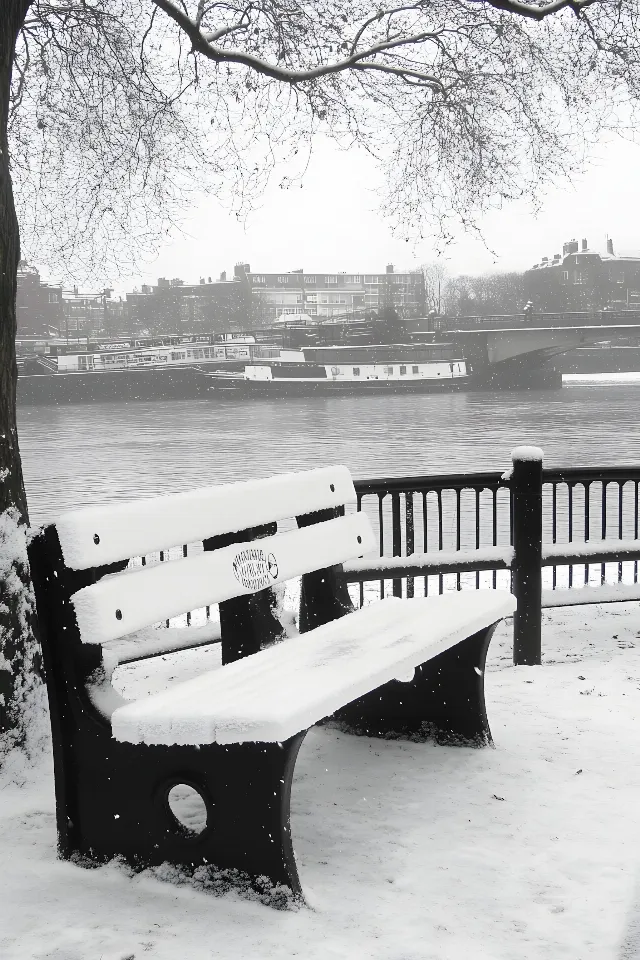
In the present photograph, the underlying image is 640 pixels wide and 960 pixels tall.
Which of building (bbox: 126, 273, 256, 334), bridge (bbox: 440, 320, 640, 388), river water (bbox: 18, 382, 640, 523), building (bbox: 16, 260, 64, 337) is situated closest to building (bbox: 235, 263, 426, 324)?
building (bbox: 126, 273, 256, 334)

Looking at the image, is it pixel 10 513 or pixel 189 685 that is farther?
pixel 10 513

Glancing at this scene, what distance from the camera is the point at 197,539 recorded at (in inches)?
99.8

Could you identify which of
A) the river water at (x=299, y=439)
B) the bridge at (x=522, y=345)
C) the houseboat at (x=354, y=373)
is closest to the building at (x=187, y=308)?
the houseboat at (x=354, y=373)

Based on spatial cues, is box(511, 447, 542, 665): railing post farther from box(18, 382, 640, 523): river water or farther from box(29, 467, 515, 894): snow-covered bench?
box(18, 382, 640, 523): river water

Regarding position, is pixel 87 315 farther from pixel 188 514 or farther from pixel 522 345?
pixel 188 514

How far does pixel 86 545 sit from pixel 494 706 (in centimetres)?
196

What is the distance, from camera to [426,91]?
7043 millimetres

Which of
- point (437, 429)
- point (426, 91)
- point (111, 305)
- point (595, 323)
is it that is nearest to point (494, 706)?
point (426, 91)

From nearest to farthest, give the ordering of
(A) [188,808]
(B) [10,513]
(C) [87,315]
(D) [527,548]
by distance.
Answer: (A) [188,808] < (B) [10,513] < (D) [527,548] < (C) [87,315]

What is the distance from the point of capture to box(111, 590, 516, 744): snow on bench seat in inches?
76.6

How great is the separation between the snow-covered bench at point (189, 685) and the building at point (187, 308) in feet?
267

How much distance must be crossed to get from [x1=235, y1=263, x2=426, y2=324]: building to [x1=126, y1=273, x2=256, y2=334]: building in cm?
1036

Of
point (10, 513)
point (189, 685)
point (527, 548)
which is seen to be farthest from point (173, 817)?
point (527, 548)

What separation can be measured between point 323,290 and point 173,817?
4934 inches
